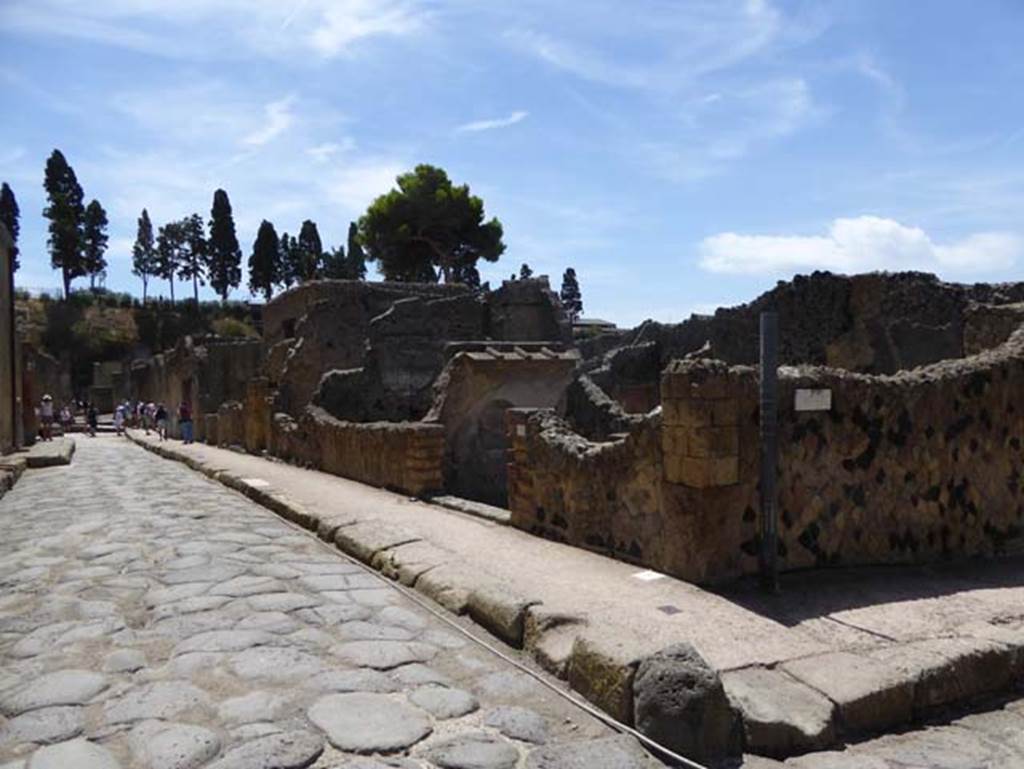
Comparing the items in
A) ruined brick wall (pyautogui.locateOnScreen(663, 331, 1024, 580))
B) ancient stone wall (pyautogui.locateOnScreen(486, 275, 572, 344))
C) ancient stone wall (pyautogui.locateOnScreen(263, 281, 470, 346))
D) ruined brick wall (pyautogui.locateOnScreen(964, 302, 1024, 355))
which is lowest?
ruined brick wall (pyautogui.locateOnScreen(663, 331, 1024, 580))

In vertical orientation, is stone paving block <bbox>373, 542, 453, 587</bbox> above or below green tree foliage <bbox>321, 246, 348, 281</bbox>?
below

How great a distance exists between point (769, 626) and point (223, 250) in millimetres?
67847

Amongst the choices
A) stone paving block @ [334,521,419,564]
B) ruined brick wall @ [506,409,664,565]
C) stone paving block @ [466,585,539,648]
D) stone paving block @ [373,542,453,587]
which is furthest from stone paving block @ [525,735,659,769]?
stone paving block @ [334,521,419,564]

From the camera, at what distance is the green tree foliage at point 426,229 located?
4616cm

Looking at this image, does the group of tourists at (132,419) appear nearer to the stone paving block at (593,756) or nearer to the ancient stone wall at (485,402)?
the ancient stone wall at (485,402)

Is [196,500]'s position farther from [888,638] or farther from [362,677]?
[888,638]

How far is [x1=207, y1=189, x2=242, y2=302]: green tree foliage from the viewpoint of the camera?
65688mm

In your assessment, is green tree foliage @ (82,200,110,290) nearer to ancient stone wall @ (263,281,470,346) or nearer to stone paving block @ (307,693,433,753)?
ancient stone wall @ (263,281,470,346)

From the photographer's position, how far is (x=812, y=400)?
540cm

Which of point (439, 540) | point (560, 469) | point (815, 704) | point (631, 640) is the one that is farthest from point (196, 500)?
point (815, 704)

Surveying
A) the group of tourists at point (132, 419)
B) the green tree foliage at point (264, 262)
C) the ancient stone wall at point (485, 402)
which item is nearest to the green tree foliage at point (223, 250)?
the green tree foliage at point (264, 262)

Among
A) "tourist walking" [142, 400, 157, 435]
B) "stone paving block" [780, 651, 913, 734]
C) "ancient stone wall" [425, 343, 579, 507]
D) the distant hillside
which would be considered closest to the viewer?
"stone paving block" [780, 651, 913, 734]

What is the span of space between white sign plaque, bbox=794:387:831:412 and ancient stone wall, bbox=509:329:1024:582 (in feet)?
0.20

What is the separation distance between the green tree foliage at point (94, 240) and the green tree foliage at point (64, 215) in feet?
5.00
